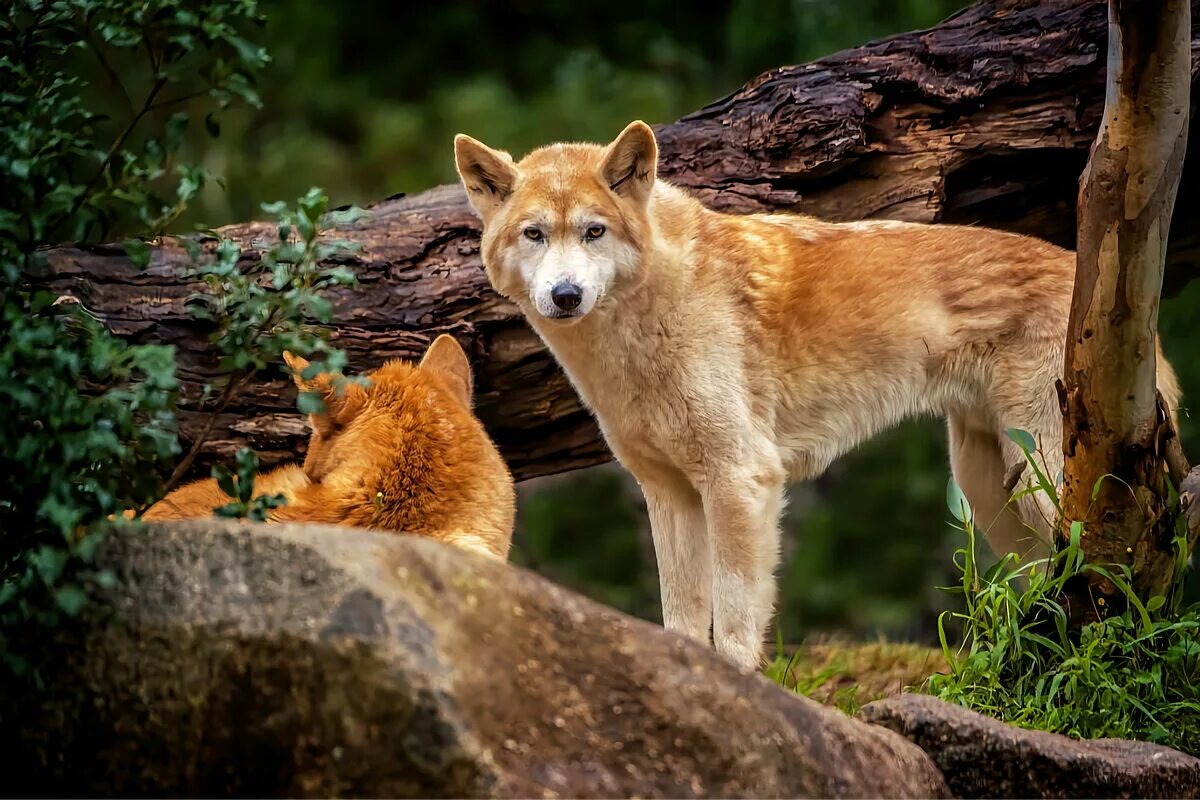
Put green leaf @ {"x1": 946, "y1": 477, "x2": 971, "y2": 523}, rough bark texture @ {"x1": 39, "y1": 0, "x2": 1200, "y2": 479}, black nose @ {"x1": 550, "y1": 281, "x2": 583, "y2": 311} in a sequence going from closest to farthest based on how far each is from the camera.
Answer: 1. green leaf @ {"x1": 946, "y1": 477, "x2": 971, "y2": 523}
2. black nose @ {"x1": 550, "y1": 281, "x2": 583, "y2": 311}
3. rough bark texture @ {"x1": 39, "y1": 0, "x2": 1200, "y2": 479}

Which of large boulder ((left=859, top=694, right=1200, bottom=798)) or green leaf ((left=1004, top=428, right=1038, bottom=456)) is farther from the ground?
green leaf ((left=1004, top=428, right=1038, bottom=456))

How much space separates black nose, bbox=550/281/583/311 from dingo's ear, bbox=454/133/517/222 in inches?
22.8

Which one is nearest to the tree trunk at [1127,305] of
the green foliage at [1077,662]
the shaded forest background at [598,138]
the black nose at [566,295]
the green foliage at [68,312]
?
the green foliage at [1077,662]

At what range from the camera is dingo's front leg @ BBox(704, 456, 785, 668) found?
4602 millimetres

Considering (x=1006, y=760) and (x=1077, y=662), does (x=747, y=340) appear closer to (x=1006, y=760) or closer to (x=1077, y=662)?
(x=1077, y=662)

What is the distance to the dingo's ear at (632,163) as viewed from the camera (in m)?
4.51

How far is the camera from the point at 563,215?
447cm

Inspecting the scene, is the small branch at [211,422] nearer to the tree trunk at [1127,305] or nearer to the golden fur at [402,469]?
the golden fur at [402,469]

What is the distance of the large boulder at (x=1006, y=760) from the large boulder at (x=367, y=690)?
58 cm

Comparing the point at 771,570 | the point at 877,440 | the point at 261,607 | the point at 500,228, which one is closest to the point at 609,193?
the point at 500,228

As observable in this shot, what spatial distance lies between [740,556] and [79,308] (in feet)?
8.40

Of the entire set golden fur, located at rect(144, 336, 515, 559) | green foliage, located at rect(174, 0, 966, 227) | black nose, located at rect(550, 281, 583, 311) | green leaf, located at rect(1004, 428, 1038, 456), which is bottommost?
green leaf, located at rect(1004, 428, 1038, 456)

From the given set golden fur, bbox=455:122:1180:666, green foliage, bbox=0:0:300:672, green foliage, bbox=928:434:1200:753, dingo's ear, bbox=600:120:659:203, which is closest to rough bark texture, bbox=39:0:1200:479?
golden fur, bbox=455:122:1180:666

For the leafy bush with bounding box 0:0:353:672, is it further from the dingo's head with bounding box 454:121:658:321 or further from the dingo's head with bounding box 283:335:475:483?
the dingo's head with bounding box 454:121:658:321
